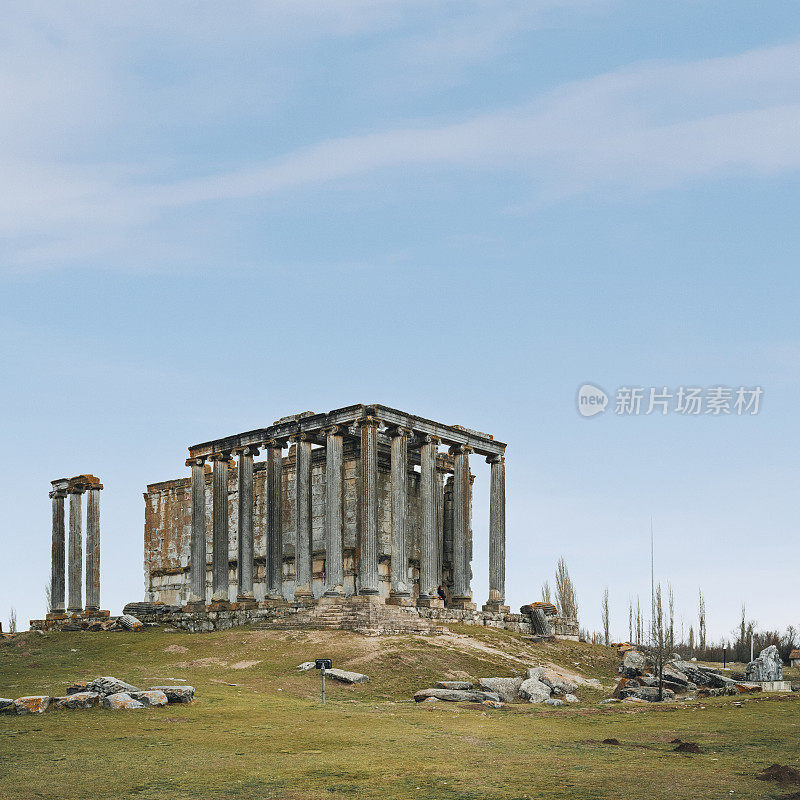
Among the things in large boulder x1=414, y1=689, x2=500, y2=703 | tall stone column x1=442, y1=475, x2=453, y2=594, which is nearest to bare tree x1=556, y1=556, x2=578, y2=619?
tall stone column x1=442, y1=475, x2=453, y2=594

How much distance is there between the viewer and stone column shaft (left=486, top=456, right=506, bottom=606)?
52375mm

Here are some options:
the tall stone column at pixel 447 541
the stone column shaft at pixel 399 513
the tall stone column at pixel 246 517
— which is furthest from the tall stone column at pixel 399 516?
the tall stone column at pixel 246 517

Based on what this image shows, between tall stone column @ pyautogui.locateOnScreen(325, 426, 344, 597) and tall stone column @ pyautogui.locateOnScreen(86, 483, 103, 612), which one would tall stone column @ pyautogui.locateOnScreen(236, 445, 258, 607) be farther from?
tall stone column @ pyautogui.locateOnScreen(86, 483, 103, 612)

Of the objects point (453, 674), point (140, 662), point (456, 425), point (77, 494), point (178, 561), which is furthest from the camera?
point (178, 561)

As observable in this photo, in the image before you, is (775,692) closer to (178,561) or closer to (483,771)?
(483,771)

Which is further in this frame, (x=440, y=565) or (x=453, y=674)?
(x=440, y=565)

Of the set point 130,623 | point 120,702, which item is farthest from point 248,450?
point 120,702

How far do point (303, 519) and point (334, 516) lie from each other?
2161mm

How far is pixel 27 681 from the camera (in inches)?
1250

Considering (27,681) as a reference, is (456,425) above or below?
above

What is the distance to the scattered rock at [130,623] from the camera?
165ft

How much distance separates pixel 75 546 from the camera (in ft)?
189

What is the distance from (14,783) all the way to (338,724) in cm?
832

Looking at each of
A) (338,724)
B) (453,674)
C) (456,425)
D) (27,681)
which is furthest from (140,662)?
(456,425)
